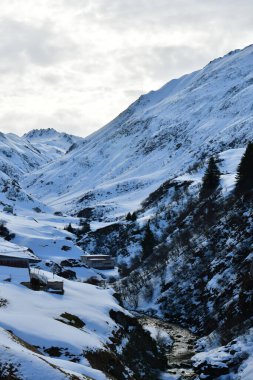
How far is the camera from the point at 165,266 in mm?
114000

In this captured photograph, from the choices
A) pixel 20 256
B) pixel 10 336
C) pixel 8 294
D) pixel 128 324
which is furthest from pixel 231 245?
pixel 10 336

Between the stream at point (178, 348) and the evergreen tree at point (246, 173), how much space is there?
38.0m

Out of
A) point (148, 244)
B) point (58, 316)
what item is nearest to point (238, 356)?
point (58, 316)

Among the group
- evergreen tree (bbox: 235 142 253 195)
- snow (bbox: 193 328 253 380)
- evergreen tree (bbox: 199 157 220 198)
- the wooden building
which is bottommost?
snow (bbox: 193 328 253 380)

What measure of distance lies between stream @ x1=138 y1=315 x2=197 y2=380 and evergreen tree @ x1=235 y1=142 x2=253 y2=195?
125ft

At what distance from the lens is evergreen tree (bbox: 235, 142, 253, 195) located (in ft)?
378

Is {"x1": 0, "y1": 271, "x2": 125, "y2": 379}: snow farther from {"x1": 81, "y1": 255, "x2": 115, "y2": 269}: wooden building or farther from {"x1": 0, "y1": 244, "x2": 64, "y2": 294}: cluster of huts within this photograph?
{"x1": 81, "y1": 255, "x2": 115, "y2": 269}: wooden building

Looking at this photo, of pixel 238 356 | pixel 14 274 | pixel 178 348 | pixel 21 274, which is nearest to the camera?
pixel 238 356

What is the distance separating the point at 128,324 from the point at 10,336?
2899cm

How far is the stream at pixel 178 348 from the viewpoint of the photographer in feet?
216

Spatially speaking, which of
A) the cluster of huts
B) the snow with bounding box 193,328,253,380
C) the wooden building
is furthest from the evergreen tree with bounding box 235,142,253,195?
the cluster of huts

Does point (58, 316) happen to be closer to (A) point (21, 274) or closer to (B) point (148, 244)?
(A) point (21, 274)

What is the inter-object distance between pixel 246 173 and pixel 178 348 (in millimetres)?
52018

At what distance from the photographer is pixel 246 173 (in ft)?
387
